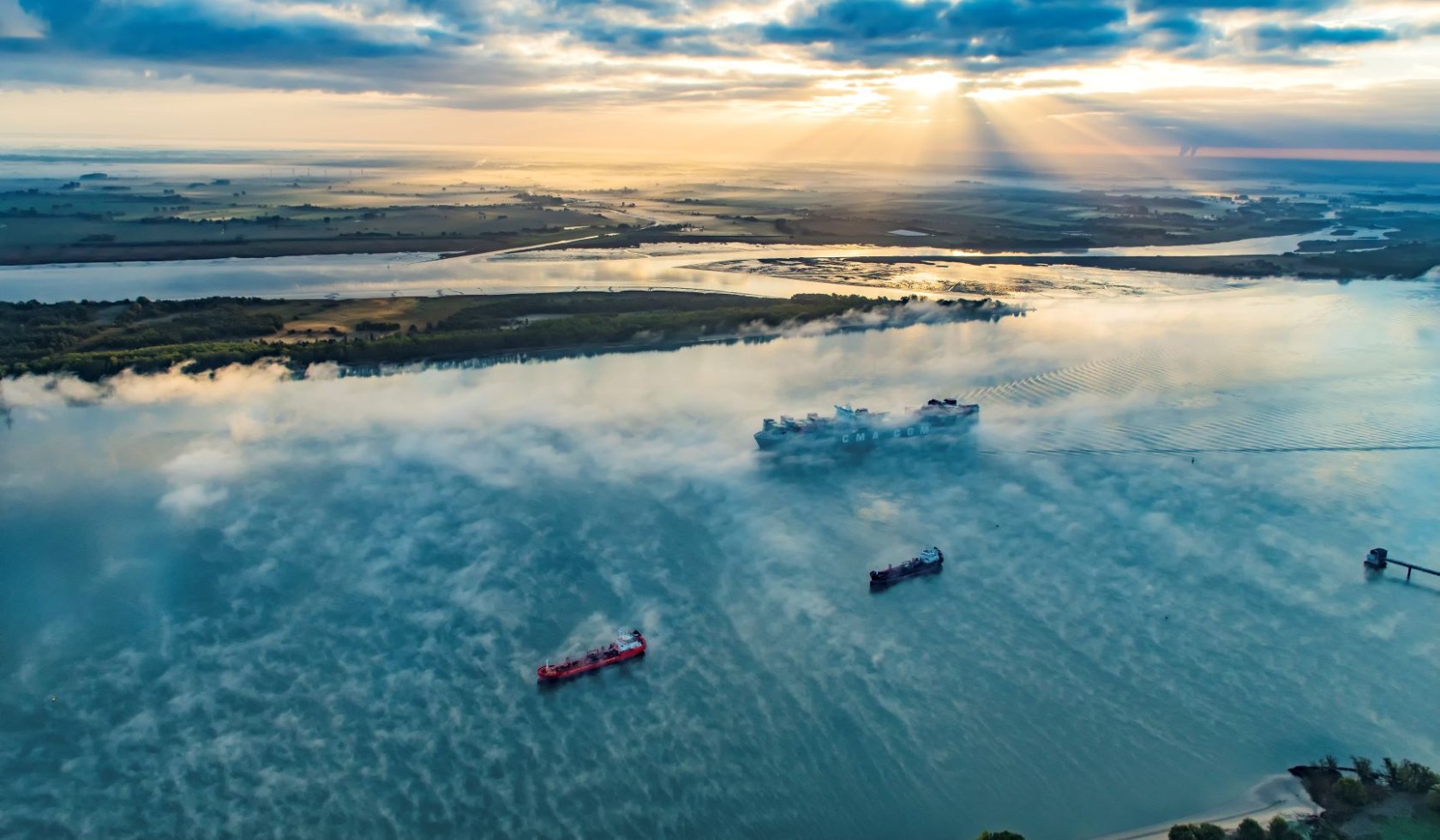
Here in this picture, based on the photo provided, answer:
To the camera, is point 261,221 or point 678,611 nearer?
point 678,611

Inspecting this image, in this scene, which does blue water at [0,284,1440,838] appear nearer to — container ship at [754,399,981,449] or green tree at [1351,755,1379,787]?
green tree at [1351,755,1379,787]

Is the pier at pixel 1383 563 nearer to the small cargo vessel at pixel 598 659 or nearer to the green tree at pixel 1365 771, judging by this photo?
the green tree at pixel 1365 771

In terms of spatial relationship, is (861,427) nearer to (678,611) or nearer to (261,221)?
(678,611)

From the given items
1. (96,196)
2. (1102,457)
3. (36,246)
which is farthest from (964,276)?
(96,196)

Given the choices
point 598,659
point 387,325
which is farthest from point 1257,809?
point 387,325

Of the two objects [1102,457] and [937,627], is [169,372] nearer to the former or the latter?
[937,627]

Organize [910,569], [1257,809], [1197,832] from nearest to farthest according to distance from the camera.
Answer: [1197,832] → [1257,809] → [910,569]

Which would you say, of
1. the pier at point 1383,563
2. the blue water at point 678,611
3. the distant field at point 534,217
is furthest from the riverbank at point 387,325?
the pier at point 1383,563
